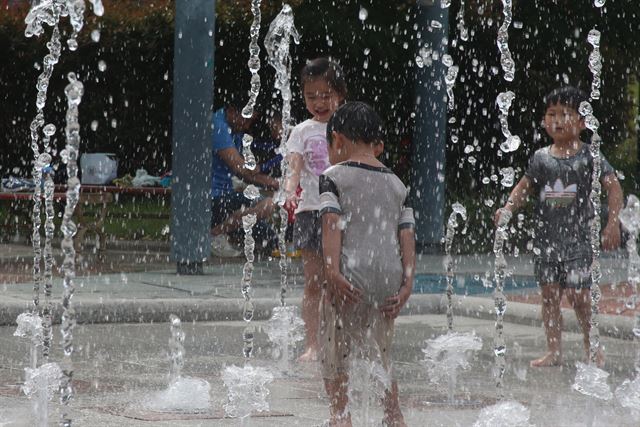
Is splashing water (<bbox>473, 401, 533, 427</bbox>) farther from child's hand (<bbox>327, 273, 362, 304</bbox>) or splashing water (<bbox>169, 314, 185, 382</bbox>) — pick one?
splashing water (<bbox>169, 314, 185, 382</bbox>)

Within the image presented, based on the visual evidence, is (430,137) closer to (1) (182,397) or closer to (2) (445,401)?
(2) (445,401)

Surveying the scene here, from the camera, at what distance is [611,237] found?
6543 mm

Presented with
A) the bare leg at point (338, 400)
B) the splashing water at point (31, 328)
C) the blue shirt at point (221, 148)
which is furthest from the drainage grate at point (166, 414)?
the blue shirt at point (221, 148)

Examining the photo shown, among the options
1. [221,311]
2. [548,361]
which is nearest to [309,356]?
[548,361]

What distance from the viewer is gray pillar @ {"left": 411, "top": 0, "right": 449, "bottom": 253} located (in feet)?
42.9

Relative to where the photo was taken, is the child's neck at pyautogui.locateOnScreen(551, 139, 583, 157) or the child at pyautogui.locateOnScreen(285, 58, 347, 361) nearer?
the child at pyautogui.locateOnScreen(285, 58, 347, 361)

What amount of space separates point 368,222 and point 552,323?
2.56 metres

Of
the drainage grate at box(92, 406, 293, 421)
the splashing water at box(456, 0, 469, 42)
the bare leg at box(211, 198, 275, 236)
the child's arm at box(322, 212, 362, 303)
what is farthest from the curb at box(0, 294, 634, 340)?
the splashing water at box(456, 0, 469, 42)

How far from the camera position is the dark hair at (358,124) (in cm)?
464

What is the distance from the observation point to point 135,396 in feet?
17.4

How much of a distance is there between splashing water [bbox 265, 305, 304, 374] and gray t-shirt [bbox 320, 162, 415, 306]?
2073 mm

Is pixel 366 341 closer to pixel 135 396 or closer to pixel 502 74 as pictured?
pixel 135 396

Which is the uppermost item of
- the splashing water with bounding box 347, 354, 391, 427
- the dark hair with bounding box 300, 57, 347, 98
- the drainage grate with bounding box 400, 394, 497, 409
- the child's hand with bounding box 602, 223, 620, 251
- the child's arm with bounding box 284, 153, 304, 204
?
the dark hair with bounding box 300, 57, 347, 98

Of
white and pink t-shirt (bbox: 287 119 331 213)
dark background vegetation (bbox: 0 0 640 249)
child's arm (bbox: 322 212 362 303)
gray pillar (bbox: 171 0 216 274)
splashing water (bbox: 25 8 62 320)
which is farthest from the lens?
dark background vegetation (bbox: 0 0 640 249)
